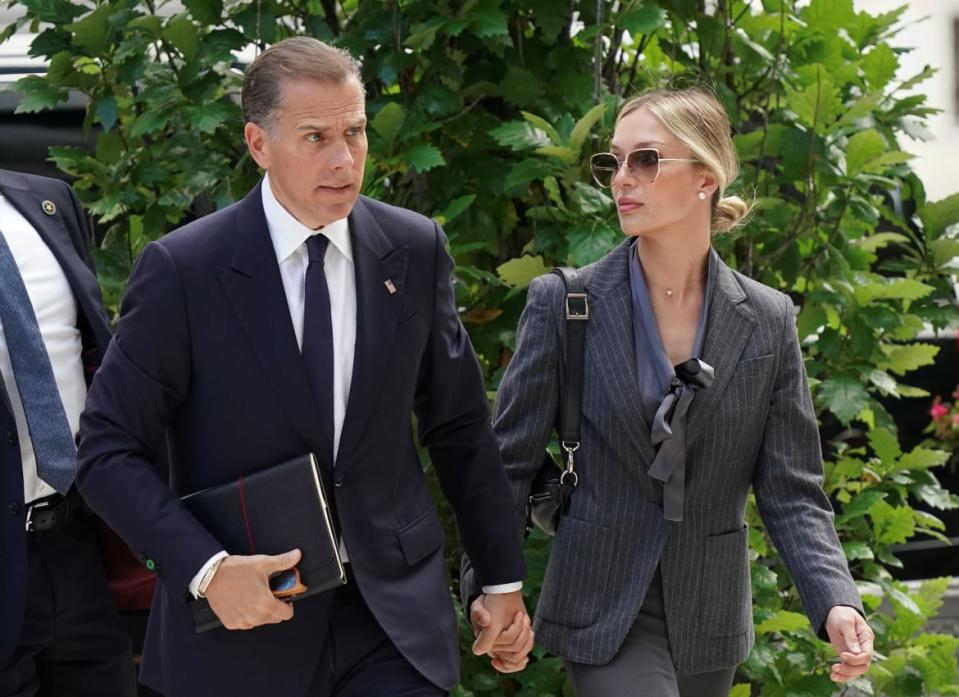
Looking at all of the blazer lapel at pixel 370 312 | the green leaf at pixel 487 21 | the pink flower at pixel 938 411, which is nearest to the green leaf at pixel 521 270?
the green leaf at pixel 487 21

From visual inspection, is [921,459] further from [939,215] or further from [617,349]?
[617,349]

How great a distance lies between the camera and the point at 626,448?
3.08 m

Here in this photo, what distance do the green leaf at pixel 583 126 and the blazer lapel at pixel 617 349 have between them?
0.62 metres

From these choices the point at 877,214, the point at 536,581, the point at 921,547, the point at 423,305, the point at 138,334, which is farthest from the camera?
the point at 921,547

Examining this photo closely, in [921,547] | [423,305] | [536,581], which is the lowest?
[921,547]

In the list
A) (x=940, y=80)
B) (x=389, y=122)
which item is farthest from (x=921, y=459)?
(x=940, y=80)

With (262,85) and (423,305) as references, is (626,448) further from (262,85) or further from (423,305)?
(262,85)

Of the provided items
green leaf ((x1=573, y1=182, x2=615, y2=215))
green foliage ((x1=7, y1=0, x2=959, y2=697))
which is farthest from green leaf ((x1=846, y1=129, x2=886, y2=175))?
green leaf ((x1=573, y1=182, x2=615, y2=215))

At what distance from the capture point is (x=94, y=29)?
4141mm

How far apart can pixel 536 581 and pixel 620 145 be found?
1.26m

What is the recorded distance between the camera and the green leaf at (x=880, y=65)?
167 inches

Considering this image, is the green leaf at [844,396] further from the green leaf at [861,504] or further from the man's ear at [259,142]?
the man's ear at [259,142]

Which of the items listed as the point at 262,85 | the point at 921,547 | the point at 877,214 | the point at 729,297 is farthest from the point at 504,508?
the point at 921,547

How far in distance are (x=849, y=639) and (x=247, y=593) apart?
48.6 inches
